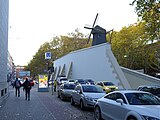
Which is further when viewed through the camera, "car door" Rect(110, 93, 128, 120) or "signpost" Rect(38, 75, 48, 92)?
"signpost" Rect(38, 75, 48, 92)

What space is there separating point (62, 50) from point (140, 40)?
127 ft

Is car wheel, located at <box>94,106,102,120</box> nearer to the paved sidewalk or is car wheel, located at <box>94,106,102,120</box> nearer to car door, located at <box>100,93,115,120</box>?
car door, located at <box>100,93,115,120</box>

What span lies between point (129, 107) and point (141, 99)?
2.92 feet

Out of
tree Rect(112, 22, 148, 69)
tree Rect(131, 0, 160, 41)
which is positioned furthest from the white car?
tree Rect(112, 22, 148, 69)

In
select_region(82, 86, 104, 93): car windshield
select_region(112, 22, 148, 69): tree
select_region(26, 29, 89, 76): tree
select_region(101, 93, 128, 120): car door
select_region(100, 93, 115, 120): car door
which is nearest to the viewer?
select_region(101, 93, 128, 120): car door

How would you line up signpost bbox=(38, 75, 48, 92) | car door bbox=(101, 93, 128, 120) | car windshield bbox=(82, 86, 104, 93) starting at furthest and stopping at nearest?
signpost bbox=(38, 75, 48, 92) → car windshield bbox=(82, 86, 104, 93) → car door bbox=(101, 93, 128, 120)

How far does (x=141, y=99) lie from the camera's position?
31.5 feet

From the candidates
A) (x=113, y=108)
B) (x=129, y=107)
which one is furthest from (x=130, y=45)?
(x=129, y=107)

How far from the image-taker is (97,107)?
464 inches

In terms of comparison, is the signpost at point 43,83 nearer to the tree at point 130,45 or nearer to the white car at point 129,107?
the tree at point 130,45

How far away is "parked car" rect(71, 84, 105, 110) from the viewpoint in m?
15.1

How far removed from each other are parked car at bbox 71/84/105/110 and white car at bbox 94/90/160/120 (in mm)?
3659

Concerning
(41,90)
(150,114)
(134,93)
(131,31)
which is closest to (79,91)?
(134,93)

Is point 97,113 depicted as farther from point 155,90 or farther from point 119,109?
point 155,90
